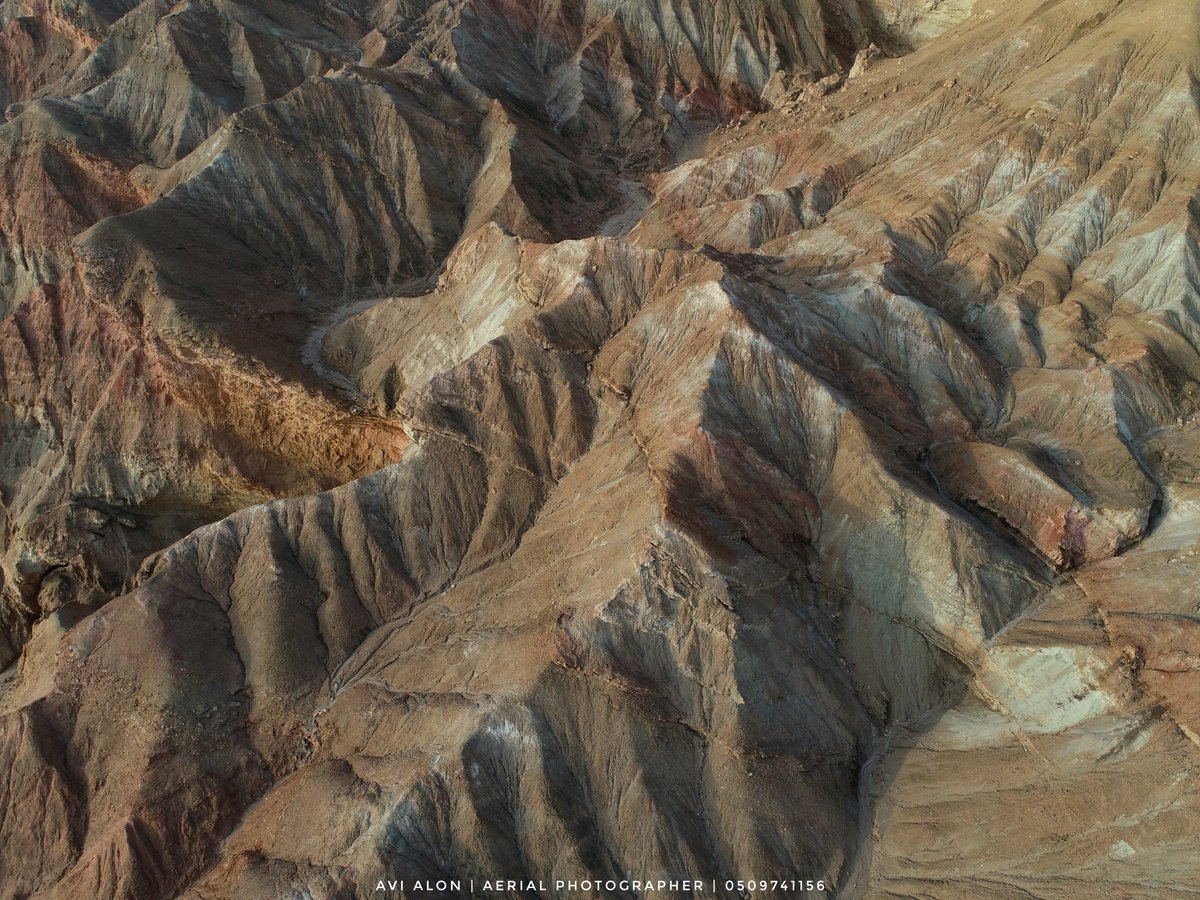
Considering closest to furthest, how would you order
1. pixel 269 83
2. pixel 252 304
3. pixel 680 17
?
pixel 252 304 < pixel 269 83 < pixel 680 17

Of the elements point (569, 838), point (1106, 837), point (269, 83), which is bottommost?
A: point (1106, 837)

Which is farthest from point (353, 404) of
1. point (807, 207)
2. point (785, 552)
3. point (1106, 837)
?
point (1106, 837)

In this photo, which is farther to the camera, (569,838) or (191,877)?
(191,877)

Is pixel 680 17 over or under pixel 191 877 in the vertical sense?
over

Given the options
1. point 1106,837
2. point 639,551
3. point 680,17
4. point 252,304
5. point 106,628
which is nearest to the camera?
point 1106,837

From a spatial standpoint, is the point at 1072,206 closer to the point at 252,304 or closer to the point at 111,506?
the point at 252,304

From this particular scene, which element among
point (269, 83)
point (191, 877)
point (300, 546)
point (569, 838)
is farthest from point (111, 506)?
point (269, 83)

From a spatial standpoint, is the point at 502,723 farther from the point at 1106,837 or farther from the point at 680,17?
the point at 680,17
